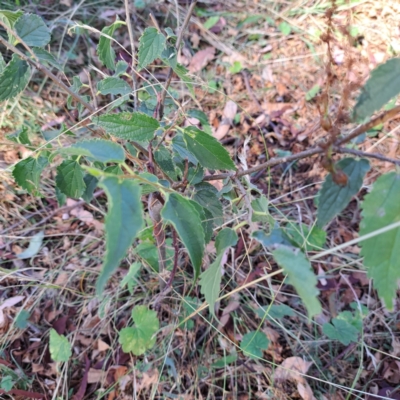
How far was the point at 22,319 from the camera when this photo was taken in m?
1.47

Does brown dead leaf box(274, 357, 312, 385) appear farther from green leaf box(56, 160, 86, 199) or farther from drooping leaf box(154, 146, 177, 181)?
green leaf box(56, 160, 86, 199)

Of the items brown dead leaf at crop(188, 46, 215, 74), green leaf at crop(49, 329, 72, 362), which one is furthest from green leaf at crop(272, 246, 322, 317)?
brown dead leaf at crop(188, 46, 215, 74)

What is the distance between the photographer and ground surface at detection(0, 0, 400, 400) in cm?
133

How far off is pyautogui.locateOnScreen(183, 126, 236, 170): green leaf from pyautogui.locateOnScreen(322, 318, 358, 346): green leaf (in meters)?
0.83

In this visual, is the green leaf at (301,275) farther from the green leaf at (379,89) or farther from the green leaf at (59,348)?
the green leaf at (59,348)

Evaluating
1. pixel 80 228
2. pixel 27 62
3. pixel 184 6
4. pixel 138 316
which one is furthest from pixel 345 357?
pixel 184 6

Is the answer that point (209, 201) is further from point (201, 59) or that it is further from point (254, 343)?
point (201, 59)

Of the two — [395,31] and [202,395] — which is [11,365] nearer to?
[202,395]

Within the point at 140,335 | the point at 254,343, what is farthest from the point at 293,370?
the point at 140,335

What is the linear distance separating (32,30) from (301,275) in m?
0.84

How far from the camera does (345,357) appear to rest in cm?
135

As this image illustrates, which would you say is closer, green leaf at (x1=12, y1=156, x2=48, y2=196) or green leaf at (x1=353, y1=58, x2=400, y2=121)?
green leaf at (x1=353, y1=58, x2=400, y2=121)

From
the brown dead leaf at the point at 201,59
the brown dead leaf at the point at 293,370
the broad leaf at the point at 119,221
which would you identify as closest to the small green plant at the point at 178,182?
the broad leaf at the point at 119,221

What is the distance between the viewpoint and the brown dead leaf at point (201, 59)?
2.12 metres
